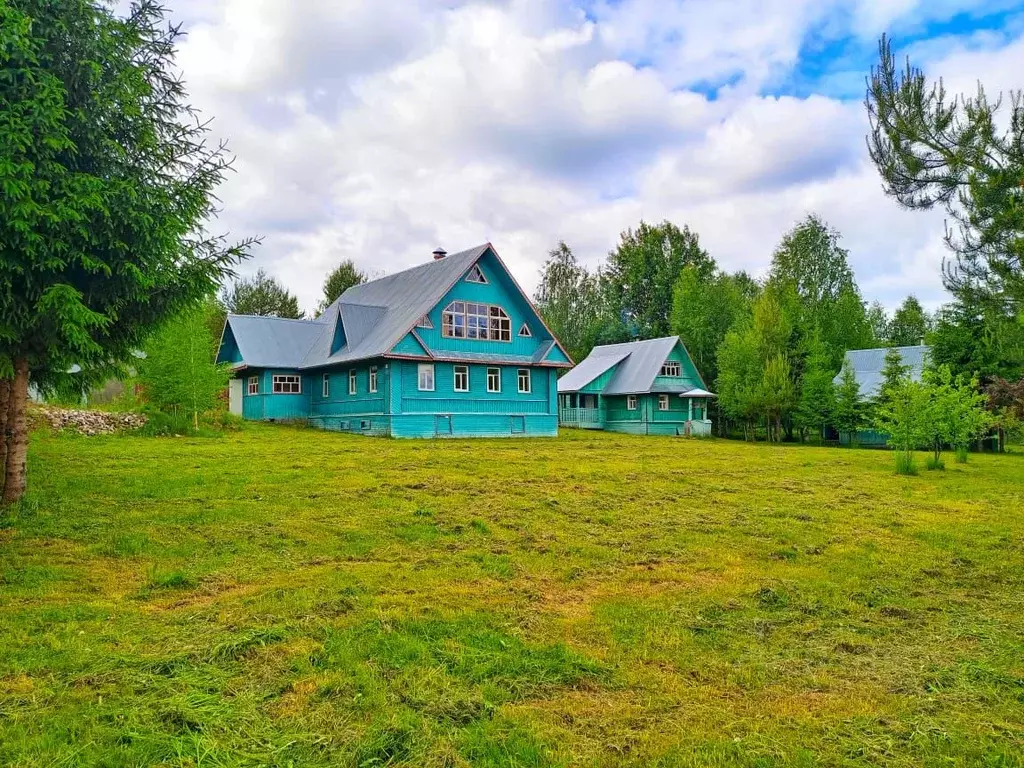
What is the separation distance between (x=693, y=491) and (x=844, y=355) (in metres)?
33.0

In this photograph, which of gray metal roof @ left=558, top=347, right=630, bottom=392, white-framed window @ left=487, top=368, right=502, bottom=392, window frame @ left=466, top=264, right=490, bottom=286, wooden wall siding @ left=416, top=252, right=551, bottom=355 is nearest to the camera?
wooden wall siding @ left=416, top=252, right=551, bottom=355

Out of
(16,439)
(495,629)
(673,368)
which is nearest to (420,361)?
(16,439)

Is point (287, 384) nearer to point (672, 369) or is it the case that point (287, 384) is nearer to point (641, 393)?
point (641, 393)

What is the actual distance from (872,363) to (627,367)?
13.7 metres

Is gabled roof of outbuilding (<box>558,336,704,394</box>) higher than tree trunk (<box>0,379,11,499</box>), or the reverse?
gabled roof of outbuilding (<box>558,336,704,394</box>)

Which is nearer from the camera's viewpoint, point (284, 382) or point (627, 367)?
point (284, 382)

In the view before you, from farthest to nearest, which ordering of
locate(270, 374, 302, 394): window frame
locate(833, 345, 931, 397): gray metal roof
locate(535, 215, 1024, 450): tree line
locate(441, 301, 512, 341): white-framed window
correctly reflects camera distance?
locate(833, 345, 931, 397): gray metal roof → locate(535, 215, 1024, 450): tree line → locate(270, 374, 302, 394): window frame → locate(441, 301, 512, 341): white-framed window

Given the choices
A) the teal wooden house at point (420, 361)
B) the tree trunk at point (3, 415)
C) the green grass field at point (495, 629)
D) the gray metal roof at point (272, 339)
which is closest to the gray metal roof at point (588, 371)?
the teal wooden house at point (420, 361)

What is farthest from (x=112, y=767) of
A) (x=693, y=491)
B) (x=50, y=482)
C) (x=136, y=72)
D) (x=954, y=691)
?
(x=693, y=491)

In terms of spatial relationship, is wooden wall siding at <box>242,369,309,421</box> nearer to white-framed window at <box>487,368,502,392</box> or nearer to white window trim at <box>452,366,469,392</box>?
white window trim at <box>452,366,469,392</box>

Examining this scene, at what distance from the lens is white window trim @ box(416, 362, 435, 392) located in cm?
2494

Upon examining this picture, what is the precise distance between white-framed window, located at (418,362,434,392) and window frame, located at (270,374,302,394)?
280 inches

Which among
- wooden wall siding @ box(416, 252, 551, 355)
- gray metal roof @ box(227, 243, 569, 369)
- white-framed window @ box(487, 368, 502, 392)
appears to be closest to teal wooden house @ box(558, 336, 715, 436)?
wooden wall siding @ box(416, 252, 551, 355)

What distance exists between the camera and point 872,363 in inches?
1544
